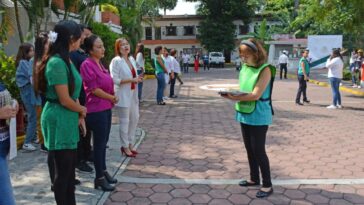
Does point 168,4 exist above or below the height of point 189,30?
above

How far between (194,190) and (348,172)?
2.16 metres

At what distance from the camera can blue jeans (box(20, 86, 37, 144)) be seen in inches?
236

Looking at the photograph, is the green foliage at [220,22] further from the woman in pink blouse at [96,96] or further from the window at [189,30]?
the woman in pink blouse at [96,96]

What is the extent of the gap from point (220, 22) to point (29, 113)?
36.9 metres

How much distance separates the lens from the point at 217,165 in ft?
18.0

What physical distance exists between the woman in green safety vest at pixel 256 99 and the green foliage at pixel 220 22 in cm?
3727

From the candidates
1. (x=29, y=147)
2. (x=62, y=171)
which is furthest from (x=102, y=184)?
(x=29, y=147)

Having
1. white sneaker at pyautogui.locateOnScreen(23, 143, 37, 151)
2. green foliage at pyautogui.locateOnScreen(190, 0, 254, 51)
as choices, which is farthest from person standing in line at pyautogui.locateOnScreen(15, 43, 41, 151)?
green foliage at pyautogui.locateOnScreen(190, 0, 254, 51)

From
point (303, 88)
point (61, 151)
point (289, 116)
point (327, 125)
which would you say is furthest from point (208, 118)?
point (61, 151)

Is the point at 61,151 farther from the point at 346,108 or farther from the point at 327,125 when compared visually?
the point at 346,108

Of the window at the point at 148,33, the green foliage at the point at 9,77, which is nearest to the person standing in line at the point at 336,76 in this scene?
the green foliage at the point at 9,77

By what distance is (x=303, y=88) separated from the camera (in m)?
11.5

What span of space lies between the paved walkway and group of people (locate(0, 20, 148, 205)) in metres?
0.39

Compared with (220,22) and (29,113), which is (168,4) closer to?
(220,22)
